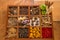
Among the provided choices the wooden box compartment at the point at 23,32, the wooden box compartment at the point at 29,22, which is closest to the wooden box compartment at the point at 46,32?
the wooden box compartment at the point at 29,22

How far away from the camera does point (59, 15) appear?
7.63 ft

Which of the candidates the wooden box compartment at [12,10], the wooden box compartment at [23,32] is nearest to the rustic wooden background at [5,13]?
the wooden box compartment at [12,10]

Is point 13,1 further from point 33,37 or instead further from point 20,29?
point 33,37

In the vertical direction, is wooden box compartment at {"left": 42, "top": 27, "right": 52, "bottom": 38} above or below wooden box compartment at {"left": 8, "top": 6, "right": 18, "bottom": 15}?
below

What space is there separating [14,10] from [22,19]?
0.20 meters

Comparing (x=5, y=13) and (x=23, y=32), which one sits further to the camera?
(x=5, y=13)

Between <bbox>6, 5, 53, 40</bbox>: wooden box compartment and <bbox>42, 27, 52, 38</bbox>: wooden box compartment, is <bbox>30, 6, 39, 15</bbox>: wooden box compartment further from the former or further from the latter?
<bbox>42, 27, 52, 38</bbox>: wooden box compartment

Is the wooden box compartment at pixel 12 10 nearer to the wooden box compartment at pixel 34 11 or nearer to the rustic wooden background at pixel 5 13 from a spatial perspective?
the rustic wooden background at pixel 5 13

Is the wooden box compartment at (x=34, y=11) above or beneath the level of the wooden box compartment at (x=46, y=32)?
above

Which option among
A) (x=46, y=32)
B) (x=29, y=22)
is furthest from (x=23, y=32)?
(x=46, y=32)

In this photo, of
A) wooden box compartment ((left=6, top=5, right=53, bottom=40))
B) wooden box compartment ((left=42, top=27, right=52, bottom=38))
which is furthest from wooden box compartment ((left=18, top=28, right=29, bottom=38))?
wooden box compartment ((left=42, top=27, right=52, bottom=38))

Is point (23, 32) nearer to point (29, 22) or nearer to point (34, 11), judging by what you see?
point (29, 22)

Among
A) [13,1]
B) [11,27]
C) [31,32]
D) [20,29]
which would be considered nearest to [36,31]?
[31,32]

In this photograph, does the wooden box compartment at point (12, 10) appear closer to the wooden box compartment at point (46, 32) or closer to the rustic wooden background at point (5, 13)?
the rustic wooden background at point (5, 13)
